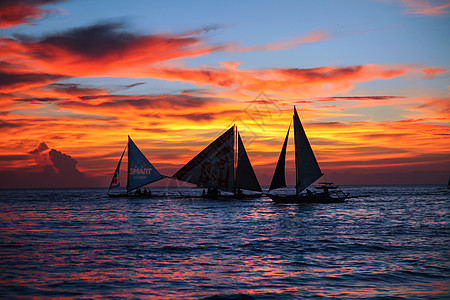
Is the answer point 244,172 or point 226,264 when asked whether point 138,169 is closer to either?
→ point 244,172

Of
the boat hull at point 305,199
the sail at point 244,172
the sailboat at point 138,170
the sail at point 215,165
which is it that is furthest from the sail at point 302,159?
the sailboat at point 138,170

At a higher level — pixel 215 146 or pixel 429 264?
pixel 215 146

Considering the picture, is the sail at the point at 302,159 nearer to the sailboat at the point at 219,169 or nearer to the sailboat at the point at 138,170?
the sailboat at the point at 219,169

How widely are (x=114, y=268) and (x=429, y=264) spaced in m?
16.7

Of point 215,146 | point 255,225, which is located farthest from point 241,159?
point 255,225

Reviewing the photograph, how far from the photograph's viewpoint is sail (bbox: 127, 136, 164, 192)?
9481 cm

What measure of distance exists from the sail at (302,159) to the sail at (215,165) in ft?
66.4

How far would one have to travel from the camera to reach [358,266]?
22.8 metres

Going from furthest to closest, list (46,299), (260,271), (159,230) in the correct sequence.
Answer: (159,230), (260,271), (46,299)

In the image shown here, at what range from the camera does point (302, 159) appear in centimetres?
6456

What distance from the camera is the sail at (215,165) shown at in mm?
82688

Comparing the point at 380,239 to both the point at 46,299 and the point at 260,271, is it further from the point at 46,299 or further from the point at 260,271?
the point at 46,299

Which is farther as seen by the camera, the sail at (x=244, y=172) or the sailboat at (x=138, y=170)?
the sailboat at (x=138, y=170)

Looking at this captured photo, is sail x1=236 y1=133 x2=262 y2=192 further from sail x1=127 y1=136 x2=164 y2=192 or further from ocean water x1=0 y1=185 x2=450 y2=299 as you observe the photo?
ocean water x1=0 y1=185 x2=450 y2=299
